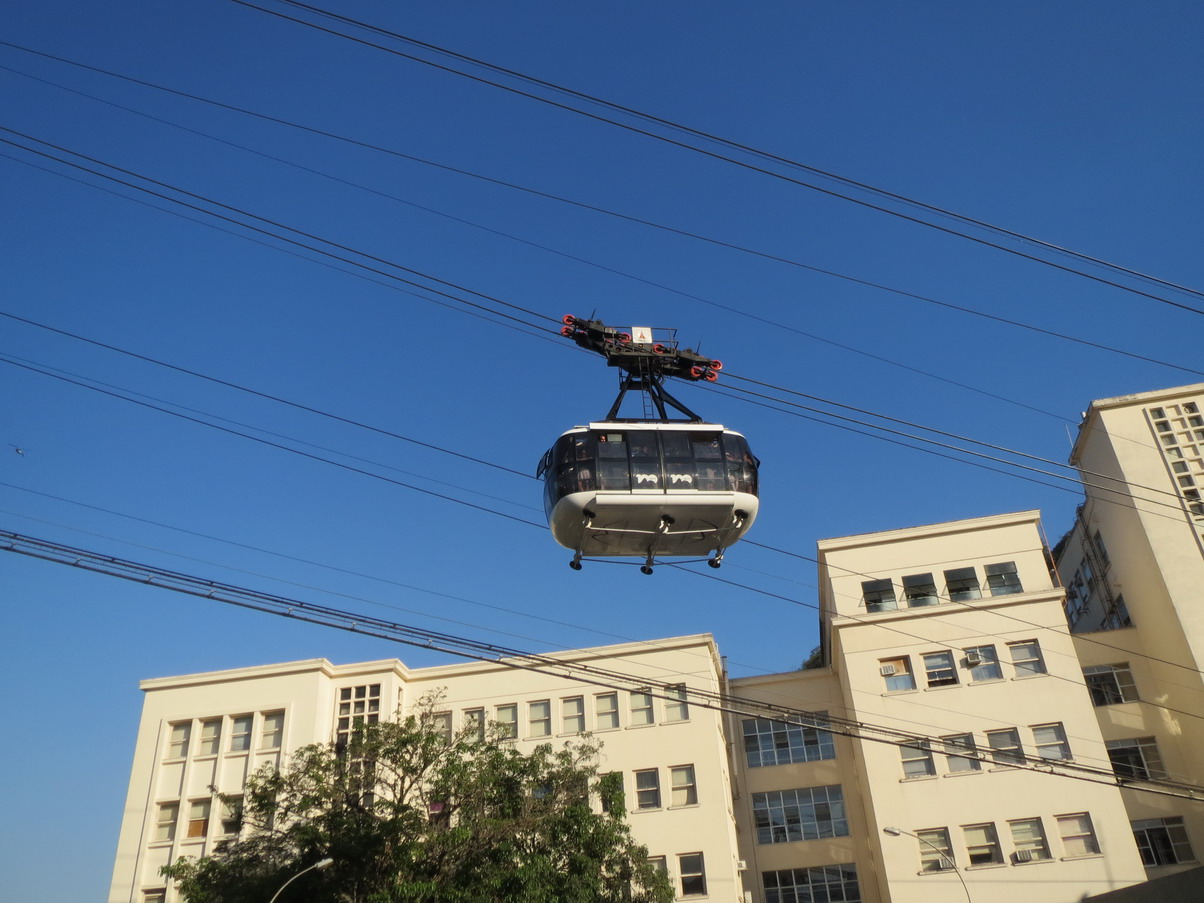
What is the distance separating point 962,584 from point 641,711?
47.7ft

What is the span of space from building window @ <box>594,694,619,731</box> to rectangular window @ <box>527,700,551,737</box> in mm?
2068

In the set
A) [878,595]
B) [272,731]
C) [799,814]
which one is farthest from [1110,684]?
[272,731]

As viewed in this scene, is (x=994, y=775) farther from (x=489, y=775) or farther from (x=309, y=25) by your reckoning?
(x=309, y=25)

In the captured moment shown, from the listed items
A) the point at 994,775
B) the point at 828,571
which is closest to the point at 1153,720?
the point at 994,775

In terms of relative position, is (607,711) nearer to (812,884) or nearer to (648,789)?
(648,789)

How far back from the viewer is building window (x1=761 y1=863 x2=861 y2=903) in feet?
135

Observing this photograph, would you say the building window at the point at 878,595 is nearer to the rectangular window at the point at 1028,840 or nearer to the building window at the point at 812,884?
the rectangular window at the point at 1028,840

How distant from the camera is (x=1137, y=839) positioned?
39562 mm

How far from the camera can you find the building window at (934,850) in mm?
38656

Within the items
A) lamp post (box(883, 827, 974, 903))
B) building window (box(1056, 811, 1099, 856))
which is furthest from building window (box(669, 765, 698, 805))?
building window (box(1056, 811, 1099, 856))

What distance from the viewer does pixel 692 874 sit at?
3841cm

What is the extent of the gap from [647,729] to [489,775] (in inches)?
626

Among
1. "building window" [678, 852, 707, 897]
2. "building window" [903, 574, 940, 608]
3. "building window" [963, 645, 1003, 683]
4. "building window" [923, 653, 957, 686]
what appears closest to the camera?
"building window" [678, 852, 707, 897]

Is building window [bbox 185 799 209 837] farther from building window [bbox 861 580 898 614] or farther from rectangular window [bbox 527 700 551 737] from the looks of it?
building window [bbox 861 580 898 614]
